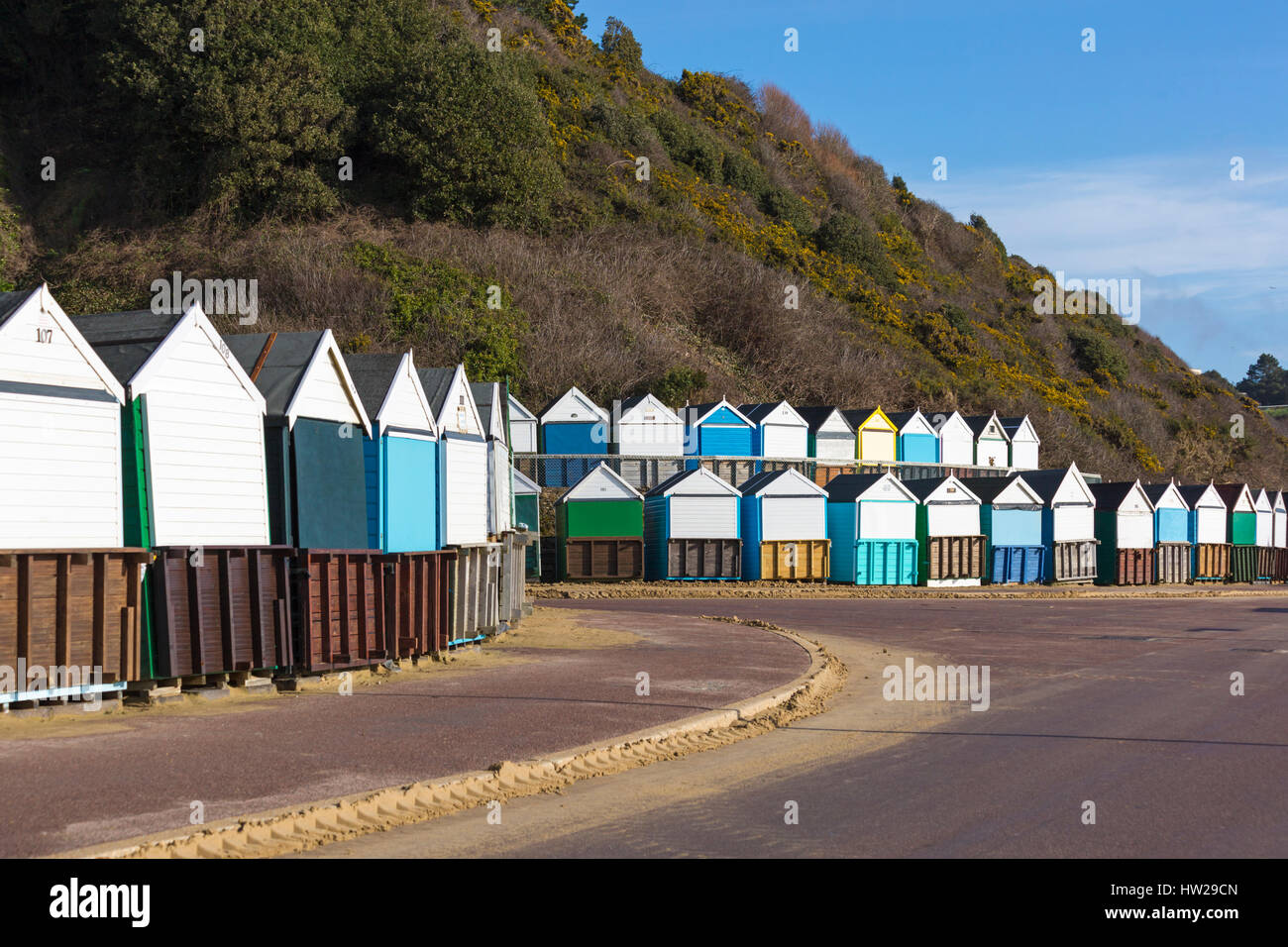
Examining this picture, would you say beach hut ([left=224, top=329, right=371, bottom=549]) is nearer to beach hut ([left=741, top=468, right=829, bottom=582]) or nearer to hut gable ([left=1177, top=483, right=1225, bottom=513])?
beach hut ([left=741, top=468, right=829, bottom=582])

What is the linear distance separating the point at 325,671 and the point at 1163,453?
8230 centimetres

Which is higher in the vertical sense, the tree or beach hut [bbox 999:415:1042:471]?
the tree

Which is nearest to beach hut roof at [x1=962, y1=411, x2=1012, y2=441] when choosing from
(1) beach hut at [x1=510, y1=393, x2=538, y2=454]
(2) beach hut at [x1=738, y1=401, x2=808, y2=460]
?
A: (2) beach hut at [x1=738, y1=401, x2=808, y2=460]

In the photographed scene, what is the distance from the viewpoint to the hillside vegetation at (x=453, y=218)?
176 ft

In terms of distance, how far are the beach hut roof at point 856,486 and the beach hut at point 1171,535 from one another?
15.1 m

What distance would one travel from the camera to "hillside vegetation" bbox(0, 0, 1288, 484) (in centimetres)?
5369

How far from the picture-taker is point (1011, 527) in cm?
4472

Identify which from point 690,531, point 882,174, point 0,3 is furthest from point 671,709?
point 882,174

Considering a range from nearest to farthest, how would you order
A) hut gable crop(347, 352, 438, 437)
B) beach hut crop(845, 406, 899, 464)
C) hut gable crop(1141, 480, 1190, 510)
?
hut gable crop(347, 352, 438, 437)
hut gable crop(1141, 480, 1190, 510)
beach hut crop(845, 406, 899, 464)

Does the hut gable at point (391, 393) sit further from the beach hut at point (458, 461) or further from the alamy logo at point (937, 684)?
the alamy logo at point (937, 684)

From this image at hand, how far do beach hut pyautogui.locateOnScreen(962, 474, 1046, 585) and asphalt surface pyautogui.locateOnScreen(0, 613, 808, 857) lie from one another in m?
28.9

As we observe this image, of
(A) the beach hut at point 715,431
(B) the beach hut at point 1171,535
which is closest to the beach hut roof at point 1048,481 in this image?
(B) the beach hut at point 1171,535

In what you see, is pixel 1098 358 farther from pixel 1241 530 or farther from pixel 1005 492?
pixel 1005 492

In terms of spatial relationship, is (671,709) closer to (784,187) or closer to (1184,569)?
(1184,569)
